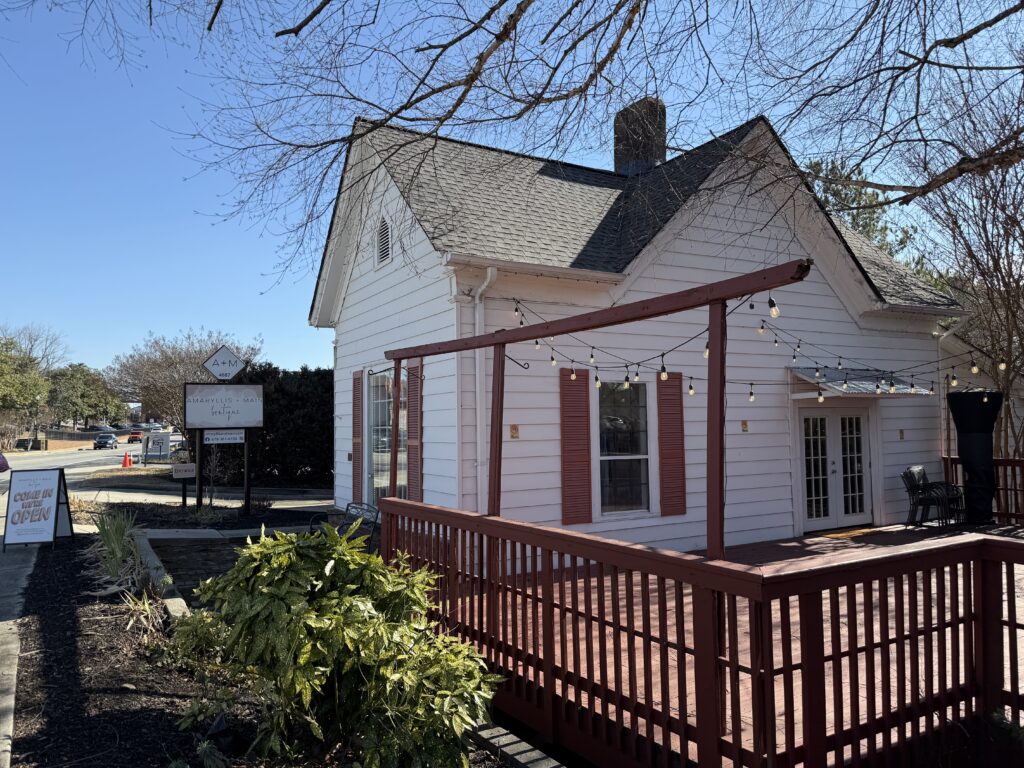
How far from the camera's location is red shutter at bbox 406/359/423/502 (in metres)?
8.12

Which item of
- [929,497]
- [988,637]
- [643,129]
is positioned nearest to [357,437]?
[643,129]

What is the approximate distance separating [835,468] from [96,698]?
9.55m

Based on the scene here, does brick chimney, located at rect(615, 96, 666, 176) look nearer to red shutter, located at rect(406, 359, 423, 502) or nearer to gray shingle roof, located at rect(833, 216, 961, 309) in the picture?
red shutter, located at rect(406, 359, 423, 502)

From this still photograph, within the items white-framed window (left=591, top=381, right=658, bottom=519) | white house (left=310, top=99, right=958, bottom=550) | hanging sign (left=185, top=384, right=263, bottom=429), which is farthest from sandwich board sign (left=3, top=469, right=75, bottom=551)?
white-framed window (left=591, top=381, right=658, bottom=519)

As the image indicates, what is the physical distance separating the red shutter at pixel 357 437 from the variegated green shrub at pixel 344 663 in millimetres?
7178

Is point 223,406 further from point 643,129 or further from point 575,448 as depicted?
point 643,129

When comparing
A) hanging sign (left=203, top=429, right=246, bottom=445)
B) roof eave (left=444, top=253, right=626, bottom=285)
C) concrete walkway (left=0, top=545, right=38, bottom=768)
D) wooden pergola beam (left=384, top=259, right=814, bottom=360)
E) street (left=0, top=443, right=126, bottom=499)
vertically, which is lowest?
street (left=0, top=443, right=126, bottom=499)

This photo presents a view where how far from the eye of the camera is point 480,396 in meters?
7.49

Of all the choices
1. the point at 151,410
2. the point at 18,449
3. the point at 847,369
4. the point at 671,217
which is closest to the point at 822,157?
the point at 671,217

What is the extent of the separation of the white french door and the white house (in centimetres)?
3

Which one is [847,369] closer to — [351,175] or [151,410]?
[351,175]

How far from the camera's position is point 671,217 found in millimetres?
8227

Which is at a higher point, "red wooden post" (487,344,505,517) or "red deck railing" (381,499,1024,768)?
"red wooden post" (487,344,505,517)

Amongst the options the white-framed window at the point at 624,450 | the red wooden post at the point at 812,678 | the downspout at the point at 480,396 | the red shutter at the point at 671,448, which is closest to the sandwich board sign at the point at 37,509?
the downspout at the point at 480,396
